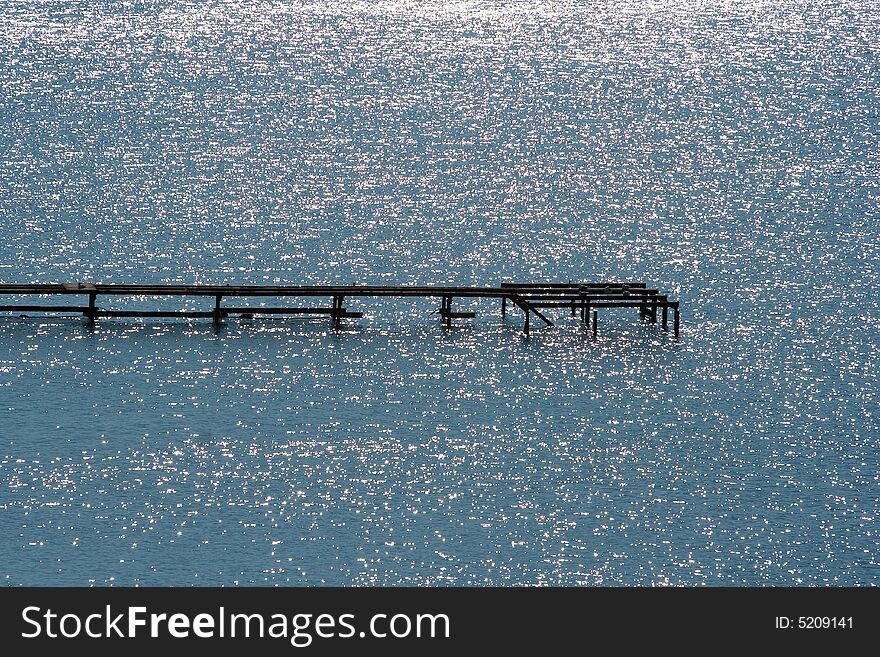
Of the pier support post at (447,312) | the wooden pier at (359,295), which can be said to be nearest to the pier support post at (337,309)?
the wooden pier at (359,295)

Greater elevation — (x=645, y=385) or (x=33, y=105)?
(x=33, y=105)

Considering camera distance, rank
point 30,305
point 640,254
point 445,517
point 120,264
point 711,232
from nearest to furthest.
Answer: point 445,517 → point 30,305 → point 120,264 → point 640,254 → point 711,232

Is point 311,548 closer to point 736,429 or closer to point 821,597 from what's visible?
point 821,597

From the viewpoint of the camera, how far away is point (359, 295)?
3413 inches

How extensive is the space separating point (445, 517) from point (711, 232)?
7545 centimetres

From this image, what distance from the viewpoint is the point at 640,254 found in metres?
124

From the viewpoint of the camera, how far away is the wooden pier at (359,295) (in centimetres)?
8612

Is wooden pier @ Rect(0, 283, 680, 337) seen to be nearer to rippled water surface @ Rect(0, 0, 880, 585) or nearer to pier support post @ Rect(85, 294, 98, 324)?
pier support post @ Rect(85, 294, 98, 324)

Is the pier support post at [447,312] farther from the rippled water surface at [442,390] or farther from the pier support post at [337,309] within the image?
the pier support post at [337,309]

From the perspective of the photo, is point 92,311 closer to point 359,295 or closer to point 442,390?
point 359,295

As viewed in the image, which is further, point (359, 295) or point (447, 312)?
point (447, 312)

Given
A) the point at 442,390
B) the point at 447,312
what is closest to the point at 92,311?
the point at 447,312

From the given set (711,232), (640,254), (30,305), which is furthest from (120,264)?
(711,232)

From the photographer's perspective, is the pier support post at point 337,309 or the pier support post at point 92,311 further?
the pier support post at point 337,309
